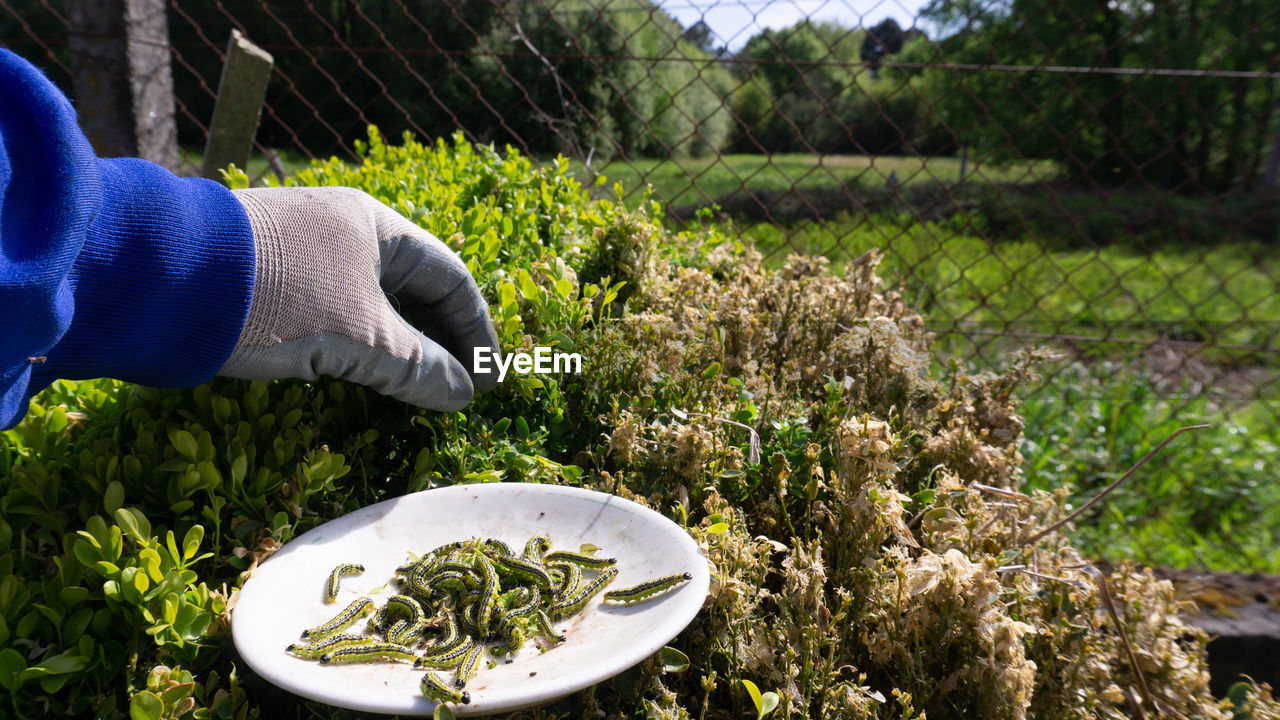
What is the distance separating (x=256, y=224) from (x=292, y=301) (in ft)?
0.51

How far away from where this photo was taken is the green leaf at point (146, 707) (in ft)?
3.56

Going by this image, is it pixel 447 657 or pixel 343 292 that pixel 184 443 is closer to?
pixel 343 292

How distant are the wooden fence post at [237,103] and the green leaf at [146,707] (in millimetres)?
2710

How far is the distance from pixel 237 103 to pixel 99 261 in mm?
2306

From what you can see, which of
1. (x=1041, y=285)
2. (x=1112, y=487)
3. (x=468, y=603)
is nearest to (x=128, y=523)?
(x=468, y=603)

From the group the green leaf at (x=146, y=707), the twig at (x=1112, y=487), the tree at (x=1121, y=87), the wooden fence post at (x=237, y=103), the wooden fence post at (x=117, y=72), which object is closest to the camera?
the green leaf at (x=146, y=707)

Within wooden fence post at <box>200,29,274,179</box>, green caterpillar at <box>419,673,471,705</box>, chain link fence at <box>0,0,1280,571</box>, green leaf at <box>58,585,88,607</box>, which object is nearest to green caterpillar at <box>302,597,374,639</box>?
green caterpillar at <box>419,673,471,705</box>

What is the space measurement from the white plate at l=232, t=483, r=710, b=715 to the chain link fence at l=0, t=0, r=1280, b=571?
5.16ft

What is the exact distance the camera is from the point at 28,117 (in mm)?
1228

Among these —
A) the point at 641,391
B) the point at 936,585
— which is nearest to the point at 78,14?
the point at 641,391

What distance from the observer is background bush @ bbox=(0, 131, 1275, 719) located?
50.6 inches

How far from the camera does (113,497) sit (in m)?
1.38

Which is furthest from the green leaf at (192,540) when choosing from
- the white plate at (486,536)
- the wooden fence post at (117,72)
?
the wooden fence post at (117,72)

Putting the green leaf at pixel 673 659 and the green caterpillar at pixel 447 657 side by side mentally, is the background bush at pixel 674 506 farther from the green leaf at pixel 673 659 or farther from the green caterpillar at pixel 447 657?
the green caterpillar at pixel 447 657
